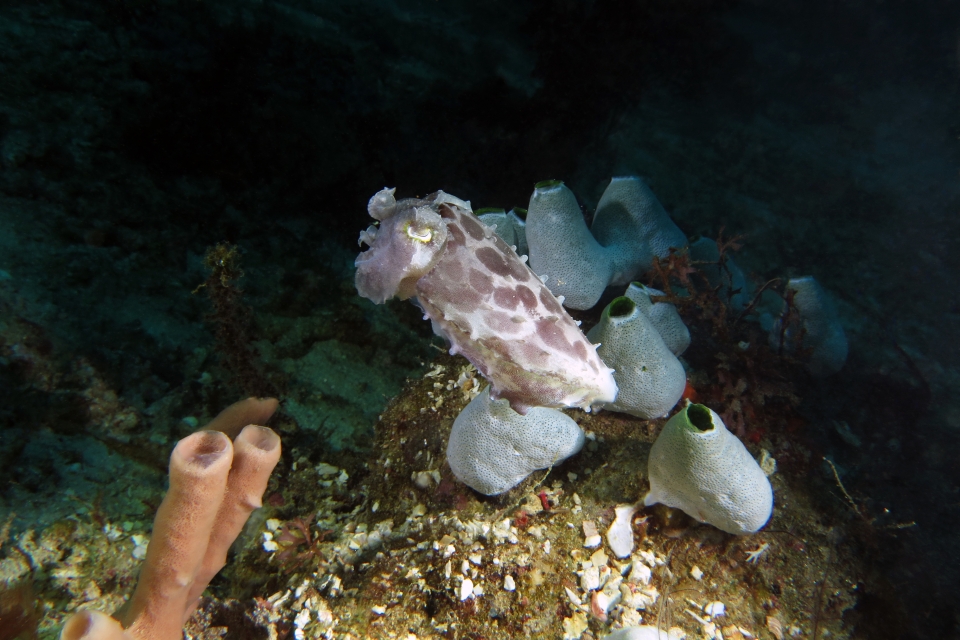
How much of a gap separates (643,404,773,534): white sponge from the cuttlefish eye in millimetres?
1485

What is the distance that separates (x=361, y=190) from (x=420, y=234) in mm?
3202

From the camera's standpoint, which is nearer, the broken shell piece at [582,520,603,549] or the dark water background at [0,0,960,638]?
the broken shell piece at [582,520,603,549]

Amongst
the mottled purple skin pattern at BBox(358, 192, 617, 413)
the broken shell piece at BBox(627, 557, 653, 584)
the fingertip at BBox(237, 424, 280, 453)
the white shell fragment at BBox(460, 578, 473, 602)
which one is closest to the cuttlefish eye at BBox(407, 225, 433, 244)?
the mottled purple skin pattern at BBox(358, 192, 617, 413)

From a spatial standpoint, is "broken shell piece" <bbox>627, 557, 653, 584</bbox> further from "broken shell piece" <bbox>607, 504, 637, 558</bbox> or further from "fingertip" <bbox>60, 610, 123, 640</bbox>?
"fingertip" <bbox>60, 610, 123, 640</bbox>

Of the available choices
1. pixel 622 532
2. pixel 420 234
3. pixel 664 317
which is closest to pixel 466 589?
pixel 622 532

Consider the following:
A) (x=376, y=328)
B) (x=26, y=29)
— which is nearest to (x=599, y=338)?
(x=376, y=328)

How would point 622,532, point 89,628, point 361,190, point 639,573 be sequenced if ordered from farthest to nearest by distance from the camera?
point 361,190 → point 622,532 → point 639,573 → point 89,628

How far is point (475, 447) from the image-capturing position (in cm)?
238

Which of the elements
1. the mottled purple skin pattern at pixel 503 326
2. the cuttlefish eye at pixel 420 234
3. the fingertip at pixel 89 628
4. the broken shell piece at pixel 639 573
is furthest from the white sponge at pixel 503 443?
the fingertip at pixel 89 628

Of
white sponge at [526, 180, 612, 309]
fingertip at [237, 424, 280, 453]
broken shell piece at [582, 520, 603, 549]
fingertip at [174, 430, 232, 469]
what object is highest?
white sponge at [526, 180, 612, 309]

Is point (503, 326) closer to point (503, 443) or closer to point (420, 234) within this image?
point (420, 234)

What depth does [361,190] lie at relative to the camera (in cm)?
481

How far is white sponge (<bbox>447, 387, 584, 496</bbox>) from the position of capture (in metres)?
2.33

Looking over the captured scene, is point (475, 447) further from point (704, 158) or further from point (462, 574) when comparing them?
point (704, 158)
